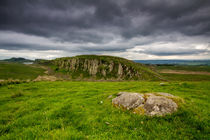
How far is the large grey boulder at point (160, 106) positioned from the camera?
6.51m

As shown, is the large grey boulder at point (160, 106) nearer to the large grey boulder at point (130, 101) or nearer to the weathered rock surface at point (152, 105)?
the weathered rock surface at point (152, 105)

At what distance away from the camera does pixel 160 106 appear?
22.1 ft

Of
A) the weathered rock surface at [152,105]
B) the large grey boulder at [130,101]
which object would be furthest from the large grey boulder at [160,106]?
the large grey boulder at [130,101]

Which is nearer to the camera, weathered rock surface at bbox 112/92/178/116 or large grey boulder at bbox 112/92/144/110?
weathered rock surface at bbox 112/92/178/116

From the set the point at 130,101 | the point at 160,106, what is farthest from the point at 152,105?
the point at 130,101

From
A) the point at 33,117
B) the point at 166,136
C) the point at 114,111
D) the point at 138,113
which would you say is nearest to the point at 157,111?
the point at 138,113

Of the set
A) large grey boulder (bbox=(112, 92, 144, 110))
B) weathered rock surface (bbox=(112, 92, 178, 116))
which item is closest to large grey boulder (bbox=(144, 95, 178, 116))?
weathered rock surface (bbox=(112, 92, 178, 116))

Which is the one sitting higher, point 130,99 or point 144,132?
point 130,99

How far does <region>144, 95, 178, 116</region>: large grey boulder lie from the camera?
6511 mm

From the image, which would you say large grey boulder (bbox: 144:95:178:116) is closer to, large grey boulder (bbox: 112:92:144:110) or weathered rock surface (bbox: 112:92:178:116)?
weathered rock surface (bbox: 112:92:178:116)

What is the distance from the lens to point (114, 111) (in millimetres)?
7844

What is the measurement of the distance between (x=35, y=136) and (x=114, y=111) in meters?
5.44

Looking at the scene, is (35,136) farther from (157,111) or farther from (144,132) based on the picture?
(157,111)

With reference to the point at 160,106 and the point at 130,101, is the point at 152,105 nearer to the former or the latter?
the point at 160,106
